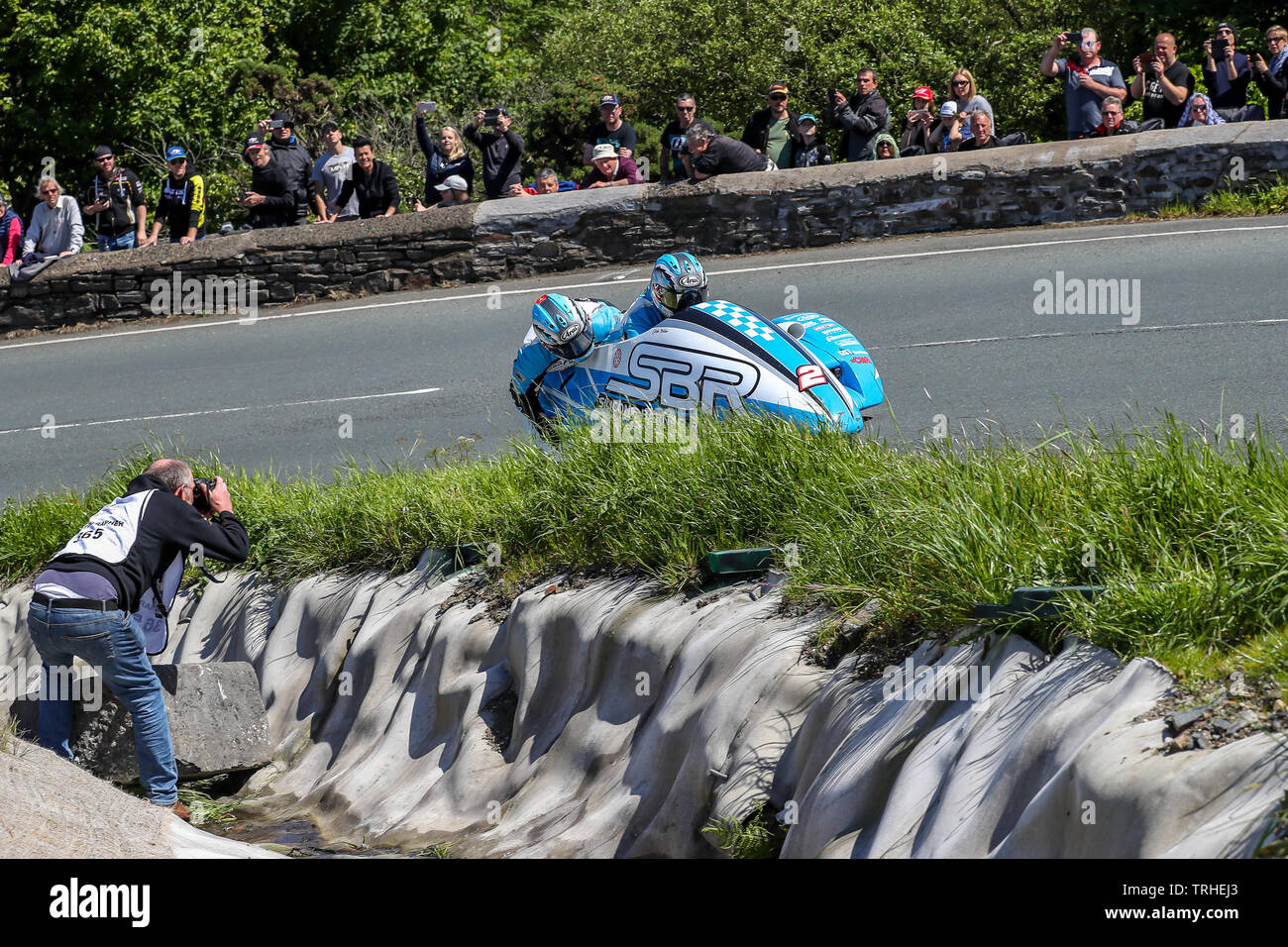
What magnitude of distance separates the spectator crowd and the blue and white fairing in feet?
28.2

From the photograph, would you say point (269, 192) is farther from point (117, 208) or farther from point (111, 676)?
point (111, 676)

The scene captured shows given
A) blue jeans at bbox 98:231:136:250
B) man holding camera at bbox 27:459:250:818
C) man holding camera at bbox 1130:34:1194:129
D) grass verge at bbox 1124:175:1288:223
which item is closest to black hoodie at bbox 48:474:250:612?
man holding camera at bbox 27:459:250:818

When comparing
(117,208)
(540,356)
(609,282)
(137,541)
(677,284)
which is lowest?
(137,541)

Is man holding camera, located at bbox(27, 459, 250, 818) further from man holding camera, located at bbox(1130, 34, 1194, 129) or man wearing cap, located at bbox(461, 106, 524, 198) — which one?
man holding camera, located at bbox(1130, 34, 1194, 129)

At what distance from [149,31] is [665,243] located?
17349 mm

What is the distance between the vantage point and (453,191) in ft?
57.0

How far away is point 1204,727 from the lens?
4.04 m

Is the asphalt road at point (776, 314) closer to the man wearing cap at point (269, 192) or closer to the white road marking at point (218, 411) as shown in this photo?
the white road marking at point (218, 411)

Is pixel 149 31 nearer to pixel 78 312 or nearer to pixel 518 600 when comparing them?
pixel 78 312

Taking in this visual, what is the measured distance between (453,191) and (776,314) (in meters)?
5.79

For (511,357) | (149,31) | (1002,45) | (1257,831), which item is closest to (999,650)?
(1257,831)

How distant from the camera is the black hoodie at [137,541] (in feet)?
24.0

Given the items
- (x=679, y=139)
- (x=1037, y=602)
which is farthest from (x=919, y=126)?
(x=1037, y=602)

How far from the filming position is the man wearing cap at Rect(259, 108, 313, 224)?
17453 millimetres
